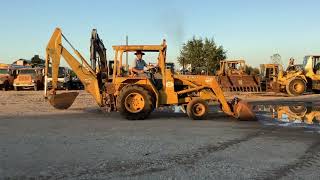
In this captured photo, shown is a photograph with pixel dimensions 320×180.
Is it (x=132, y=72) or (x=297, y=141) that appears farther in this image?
(x=132, y=72)

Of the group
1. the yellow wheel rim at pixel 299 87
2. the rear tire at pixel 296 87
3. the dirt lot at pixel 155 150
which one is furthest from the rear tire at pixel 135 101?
the yellow wheel rim at pixel 299 87

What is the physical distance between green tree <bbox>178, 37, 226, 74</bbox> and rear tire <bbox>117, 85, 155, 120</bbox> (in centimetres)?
4989

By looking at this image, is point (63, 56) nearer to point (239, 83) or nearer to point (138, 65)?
point (138, 65)

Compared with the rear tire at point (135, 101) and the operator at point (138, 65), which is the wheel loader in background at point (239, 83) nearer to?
the operator at point (138, 65)

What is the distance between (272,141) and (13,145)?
506 centimetres

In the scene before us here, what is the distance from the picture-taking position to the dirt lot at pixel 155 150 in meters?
6.34

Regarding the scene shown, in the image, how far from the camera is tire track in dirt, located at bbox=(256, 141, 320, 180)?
6195 millimetres

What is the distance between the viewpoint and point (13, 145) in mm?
8383

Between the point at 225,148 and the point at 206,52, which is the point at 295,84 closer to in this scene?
the point at 225,148

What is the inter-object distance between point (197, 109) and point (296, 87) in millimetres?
16766

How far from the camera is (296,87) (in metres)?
28.5

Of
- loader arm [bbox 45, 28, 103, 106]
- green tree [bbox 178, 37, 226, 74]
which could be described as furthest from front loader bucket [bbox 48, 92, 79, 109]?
green tree [bbox 178, 37, 226, 74]

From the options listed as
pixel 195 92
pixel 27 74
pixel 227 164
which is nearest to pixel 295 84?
pixel 195 92

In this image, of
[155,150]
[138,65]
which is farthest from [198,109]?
[155,150]
